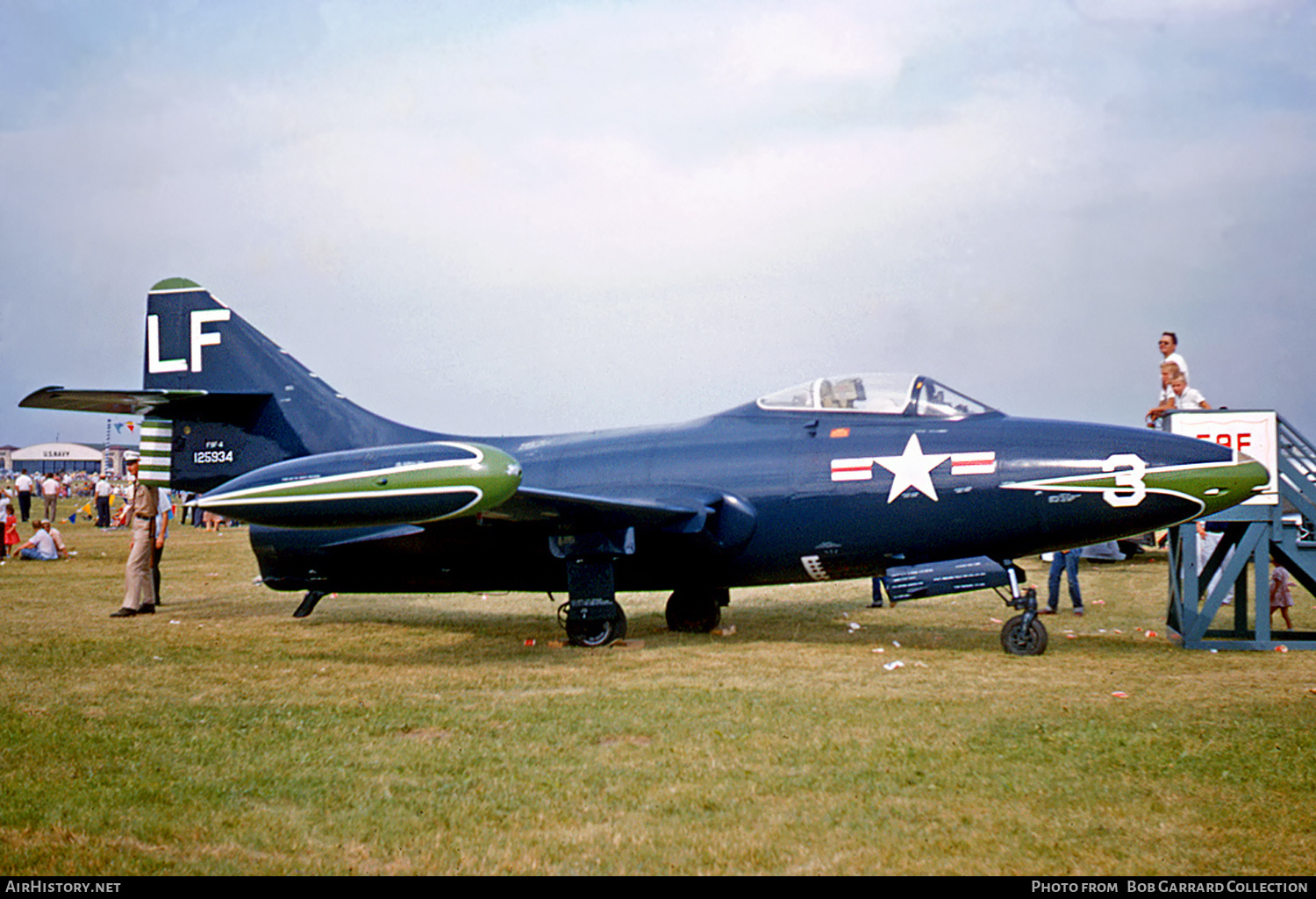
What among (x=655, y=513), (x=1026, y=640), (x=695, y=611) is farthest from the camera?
(x=695, y=611)

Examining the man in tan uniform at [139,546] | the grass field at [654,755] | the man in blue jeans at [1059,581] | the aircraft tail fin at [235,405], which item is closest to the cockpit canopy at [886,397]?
the grass field at [654,755]

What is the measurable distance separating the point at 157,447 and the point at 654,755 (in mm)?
9418

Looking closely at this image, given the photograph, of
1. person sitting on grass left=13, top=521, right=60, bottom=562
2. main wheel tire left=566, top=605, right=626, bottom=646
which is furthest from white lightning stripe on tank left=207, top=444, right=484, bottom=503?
person sitting on grass left=13, top=521, right=60, bottom=562

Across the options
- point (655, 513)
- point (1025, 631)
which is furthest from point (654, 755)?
point (1025, 631)

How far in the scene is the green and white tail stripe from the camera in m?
12.8

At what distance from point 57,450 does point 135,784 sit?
17739cm

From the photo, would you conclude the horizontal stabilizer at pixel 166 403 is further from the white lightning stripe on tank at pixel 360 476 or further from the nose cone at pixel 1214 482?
the nose cone at pixel 1214 482

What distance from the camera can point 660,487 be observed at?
36.0ft

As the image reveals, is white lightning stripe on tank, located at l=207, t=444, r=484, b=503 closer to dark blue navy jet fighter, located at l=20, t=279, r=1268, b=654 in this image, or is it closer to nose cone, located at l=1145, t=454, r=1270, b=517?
dark blue navy jet fighter, located at l=20, t=279, r=1268, b=654

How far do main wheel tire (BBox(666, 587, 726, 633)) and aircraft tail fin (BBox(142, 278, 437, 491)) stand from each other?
3805 millimetres

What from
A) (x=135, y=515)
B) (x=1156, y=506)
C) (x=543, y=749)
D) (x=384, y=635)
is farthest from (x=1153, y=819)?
(x=135, y=515)

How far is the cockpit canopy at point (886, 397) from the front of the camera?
10383 millimetres

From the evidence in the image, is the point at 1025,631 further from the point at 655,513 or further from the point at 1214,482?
the point at 655,513
